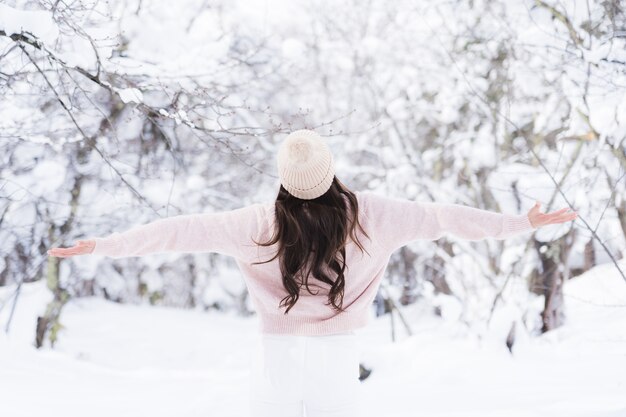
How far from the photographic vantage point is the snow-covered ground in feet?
11.7

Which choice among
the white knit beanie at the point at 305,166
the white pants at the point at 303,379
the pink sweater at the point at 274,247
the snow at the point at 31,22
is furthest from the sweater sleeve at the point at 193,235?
the snow at the point at 31,22

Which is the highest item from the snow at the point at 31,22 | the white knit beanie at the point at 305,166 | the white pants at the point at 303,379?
the snow at the point at 31,22

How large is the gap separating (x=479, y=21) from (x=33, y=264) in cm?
558

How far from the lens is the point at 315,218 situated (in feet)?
6.45

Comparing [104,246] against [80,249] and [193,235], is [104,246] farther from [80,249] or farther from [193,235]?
[193,235]

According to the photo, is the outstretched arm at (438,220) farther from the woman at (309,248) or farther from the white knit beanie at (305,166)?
the white knit beanie at (305,166)

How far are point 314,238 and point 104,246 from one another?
70 centimetres

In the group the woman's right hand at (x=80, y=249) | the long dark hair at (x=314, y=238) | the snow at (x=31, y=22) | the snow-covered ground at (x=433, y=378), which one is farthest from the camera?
the snow-covered ground at (x=433, y=378)

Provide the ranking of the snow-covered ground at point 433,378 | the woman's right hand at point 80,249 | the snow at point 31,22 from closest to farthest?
the woman's right hand at point 80,249 → the snow at point 31,22 → the snow-covered ground at point 433,378

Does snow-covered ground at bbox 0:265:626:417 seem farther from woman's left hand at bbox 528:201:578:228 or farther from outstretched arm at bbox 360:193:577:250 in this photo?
woman's left hand at bbox 528:201:578:228

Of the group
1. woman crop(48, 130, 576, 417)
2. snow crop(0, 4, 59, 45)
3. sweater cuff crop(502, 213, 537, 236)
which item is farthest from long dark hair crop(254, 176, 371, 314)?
snow crop(0, 4, 59, 45)

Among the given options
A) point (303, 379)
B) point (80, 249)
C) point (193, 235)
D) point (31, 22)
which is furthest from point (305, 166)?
point (31, 22)

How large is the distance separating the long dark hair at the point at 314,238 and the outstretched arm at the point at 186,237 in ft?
0.33

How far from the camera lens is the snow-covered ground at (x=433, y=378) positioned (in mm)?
3555
